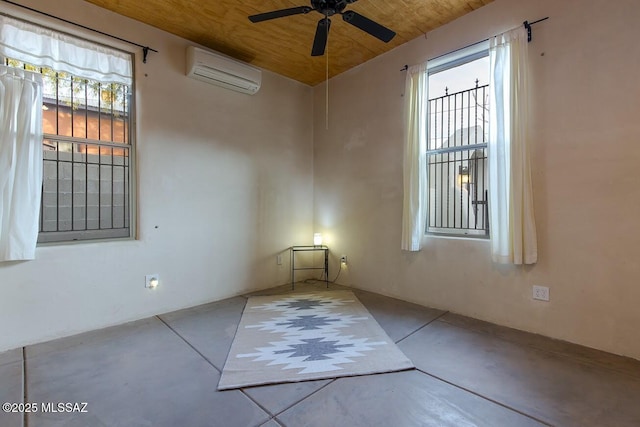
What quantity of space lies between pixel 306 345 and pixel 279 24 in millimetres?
3084

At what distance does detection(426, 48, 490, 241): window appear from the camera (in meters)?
3.11

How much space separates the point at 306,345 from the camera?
2.43 meters

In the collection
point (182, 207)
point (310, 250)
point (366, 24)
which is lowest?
point (310, 250)

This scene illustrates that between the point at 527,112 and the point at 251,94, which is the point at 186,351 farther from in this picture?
the point at 527,112

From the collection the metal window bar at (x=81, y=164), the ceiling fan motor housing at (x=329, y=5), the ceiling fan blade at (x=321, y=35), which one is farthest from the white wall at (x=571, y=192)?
the metal window bar at (x=81, y=164)

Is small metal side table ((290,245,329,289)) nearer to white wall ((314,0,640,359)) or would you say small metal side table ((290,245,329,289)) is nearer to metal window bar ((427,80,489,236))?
white wall ((314,0,640,359))

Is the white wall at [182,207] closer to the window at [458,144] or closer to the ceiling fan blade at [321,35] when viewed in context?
the ceiling fan blade at [321,35]

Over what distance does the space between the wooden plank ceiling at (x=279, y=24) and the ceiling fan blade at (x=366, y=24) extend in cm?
74

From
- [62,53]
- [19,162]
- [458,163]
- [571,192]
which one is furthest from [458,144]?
[19,162]

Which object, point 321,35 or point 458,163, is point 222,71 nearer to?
point 321,35

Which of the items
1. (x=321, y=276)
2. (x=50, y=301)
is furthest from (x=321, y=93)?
(x=50, y=301)

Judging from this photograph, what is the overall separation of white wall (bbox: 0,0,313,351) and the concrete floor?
39 cm

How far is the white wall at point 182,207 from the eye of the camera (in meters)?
2.57

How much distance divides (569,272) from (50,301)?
432cm
